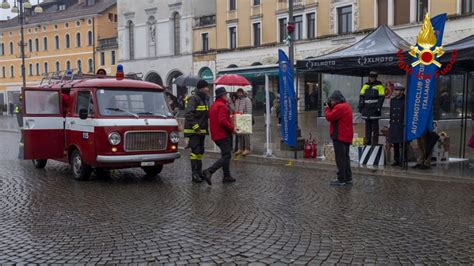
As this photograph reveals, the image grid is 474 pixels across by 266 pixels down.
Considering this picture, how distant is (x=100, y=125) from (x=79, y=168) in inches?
51.8

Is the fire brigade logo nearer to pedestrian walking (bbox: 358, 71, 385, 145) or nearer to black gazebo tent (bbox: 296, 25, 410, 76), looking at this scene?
black gazebo tent (bbox: 296, 25, 410, 76)

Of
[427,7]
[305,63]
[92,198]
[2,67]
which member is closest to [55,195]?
[92,198]

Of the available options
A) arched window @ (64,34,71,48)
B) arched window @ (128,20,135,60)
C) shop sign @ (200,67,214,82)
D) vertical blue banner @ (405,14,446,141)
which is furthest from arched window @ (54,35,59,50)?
vertical blue banner @ (405,14,446,141)

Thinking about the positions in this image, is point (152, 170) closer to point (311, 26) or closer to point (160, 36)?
point (311, 26)

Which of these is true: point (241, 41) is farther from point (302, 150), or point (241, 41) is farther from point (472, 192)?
point (472, 192)

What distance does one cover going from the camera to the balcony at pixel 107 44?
6280 cm

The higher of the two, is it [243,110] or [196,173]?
[243,110]

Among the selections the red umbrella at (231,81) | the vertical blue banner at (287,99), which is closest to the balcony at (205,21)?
the red umbrella at (231,81)

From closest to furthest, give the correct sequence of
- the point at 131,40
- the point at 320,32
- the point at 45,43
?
the point at 320,32 → the point at 131,40 → the point at 45,43

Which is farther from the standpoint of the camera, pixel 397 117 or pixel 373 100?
pixel 373 100

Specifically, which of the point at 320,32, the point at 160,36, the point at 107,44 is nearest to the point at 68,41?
the point at 107,44

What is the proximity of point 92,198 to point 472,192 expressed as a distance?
6689 millimetres

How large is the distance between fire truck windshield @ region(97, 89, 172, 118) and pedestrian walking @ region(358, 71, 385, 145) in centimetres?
465

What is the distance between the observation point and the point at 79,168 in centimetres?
1072
